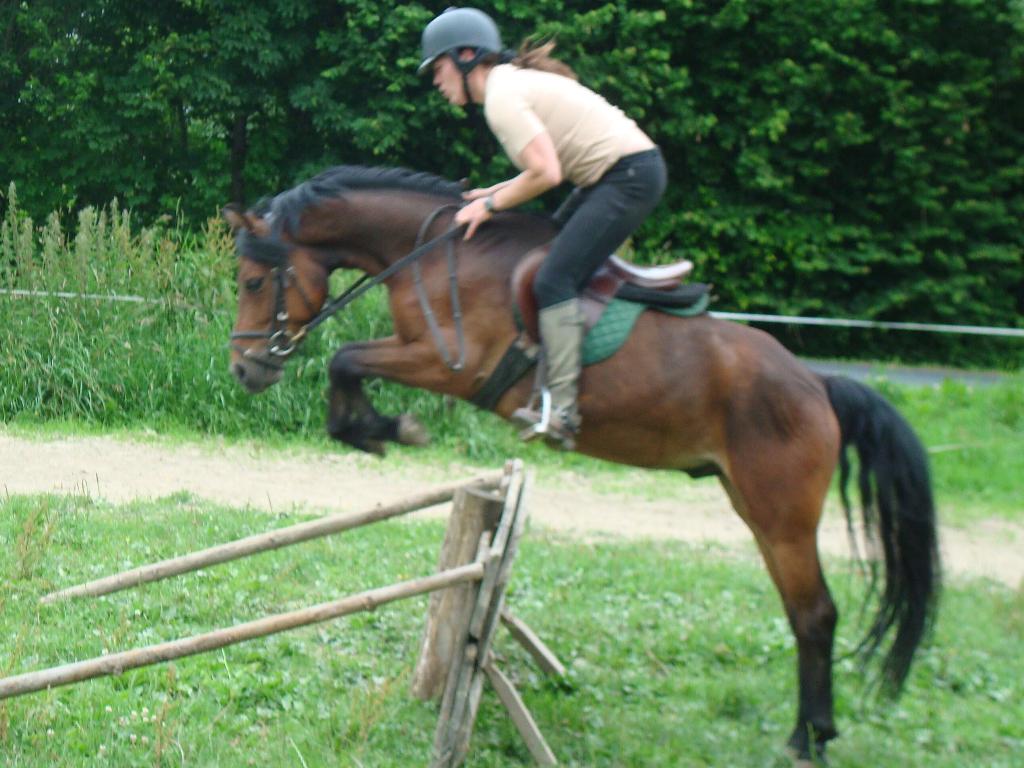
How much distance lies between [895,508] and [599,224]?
1810 millimetres

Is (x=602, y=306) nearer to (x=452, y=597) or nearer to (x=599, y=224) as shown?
(x=599, y=224)

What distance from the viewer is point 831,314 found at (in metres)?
17.5

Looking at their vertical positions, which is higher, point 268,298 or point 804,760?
point 268,298

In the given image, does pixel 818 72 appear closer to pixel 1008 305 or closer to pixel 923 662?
pixel 1008 305

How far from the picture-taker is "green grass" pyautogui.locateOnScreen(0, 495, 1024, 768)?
450cm

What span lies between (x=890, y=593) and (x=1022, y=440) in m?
6.17

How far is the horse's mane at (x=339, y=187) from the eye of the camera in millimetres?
4891

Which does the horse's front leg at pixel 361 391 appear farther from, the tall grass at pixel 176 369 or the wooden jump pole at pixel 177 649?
the tall grass at pixel 176 369

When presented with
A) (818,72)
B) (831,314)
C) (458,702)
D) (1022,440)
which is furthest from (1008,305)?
(458,702)

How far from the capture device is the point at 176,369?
984 cm

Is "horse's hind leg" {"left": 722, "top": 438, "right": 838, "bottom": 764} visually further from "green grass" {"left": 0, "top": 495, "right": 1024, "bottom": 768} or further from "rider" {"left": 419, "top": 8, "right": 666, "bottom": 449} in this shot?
"rider" {"left": 419, "top": 8, "right": 666, "bottom": 449}

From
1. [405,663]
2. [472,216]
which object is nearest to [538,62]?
[472,216]

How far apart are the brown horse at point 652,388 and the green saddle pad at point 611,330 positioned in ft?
0.14

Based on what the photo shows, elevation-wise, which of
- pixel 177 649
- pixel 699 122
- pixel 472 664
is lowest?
pixel 472 664
